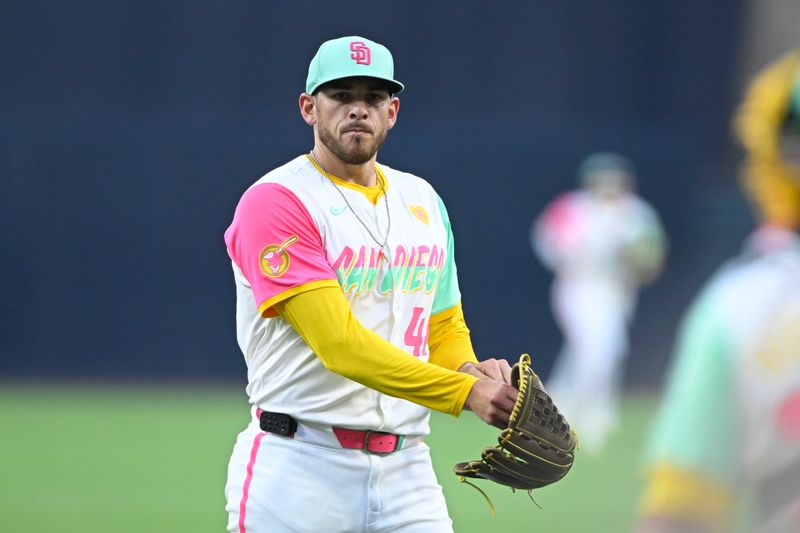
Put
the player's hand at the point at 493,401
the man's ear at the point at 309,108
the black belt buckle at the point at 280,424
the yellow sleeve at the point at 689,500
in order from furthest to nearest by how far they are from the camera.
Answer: the man's ear at the point at 309,108, the black belt buckle at the point at 280,424, the player's hand at the point at 493,401, the yellow sleeve at the point at 689,500

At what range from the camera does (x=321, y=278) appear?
4.22 meters

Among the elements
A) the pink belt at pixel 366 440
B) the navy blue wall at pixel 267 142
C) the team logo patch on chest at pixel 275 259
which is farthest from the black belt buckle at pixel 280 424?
the navy blue wall at pixel 267 142

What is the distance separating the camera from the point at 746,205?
18.9m

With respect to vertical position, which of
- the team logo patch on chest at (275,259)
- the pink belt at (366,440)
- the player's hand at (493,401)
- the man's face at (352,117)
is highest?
the man's face at (352,117)

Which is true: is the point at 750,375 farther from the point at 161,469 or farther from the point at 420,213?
the point at 161,469

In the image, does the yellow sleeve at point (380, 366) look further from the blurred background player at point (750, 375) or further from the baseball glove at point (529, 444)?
the blurred background player at point (750, 375)

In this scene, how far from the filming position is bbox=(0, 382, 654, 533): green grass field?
934 cm

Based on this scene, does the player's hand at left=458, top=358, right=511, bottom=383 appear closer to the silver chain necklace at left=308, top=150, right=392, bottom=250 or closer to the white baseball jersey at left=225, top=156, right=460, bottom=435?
the white baseball jersey at left=225, top=156, right=460, bottom=435

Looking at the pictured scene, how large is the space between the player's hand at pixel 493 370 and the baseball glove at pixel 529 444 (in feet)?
0.49

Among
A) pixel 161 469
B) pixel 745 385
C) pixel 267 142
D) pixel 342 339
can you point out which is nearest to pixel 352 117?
pixel 342 339

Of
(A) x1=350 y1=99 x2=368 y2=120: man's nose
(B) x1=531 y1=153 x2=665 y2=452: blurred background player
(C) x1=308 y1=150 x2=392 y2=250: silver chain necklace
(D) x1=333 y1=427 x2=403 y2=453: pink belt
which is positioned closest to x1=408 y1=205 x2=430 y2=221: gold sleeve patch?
(C) x1=308 y1=150 x2=392 y2=250: silver chain necklace

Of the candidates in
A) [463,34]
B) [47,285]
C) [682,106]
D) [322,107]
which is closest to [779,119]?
[322,107]

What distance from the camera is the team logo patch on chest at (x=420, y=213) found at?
15.4ft

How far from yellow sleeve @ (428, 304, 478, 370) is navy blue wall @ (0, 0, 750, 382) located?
12354mm
